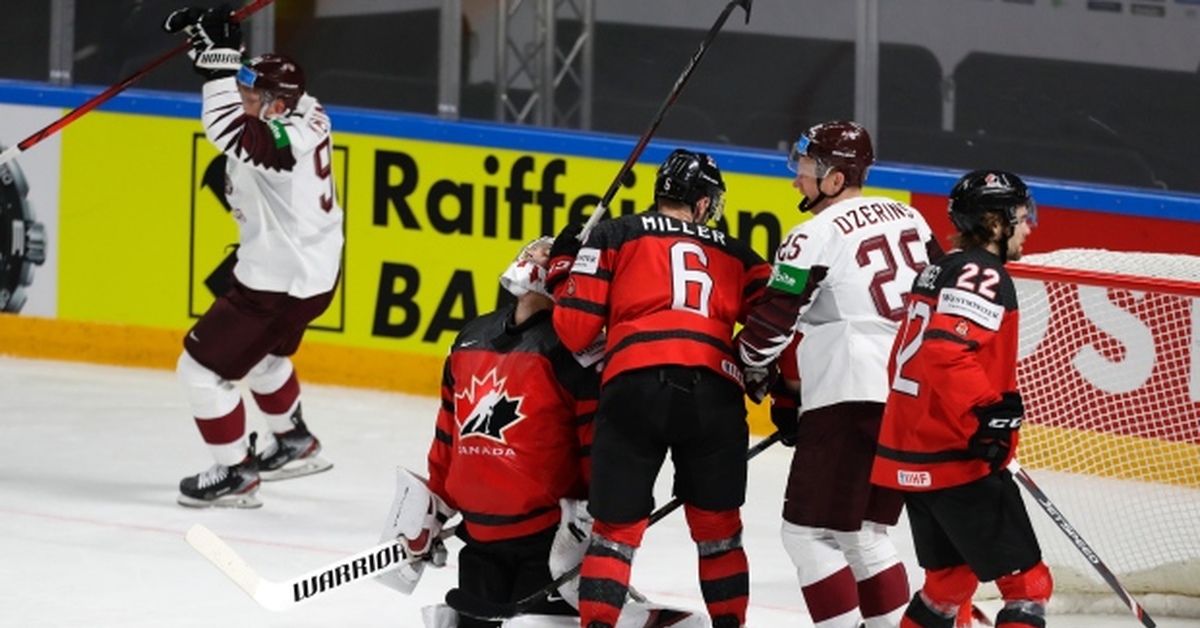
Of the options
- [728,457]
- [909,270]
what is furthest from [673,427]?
[909,270]

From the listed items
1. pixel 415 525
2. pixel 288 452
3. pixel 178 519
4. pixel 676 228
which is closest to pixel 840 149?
pixel 676 228

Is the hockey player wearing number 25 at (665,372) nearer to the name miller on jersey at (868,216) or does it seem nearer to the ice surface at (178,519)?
the name miller on jersey at (868,216)

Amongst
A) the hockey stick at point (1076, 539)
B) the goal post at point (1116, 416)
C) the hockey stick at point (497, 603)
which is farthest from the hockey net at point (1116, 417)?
the hockey stick at point (497, 603)

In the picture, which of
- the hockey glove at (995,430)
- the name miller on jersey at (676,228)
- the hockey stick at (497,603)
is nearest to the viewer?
the hockey glove at (995,430)

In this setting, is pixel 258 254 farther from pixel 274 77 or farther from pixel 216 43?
pixel 216 43

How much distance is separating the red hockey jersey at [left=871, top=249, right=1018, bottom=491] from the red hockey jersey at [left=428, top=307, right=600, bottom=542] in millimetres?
635

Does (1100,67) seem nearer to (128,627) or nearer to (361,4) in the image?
(361,4)

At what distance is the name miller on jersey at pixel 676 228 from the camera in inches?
207

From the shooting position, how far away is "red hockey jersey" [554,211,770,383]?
5188mm

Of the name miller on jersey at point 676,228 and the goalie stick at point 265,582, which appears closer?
the name miller on jersey at point 676,228

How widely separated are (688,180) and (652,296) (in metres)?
0.28

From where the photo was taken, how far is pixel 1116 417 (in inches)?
257

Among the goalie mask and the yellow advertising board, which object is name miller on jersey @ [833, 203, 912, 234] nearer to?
the goalie mask

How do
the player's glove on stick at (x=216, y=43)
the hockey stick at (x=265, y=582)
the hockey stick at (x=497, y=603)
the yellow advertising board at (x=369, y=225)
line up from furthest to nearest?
the yellow advertising board at (x=369, y=225) < the player's glove on stick at (x=216, y=43) < the hockey stick at (x=265, y=582) < the hockey stick at (x=497, y=603)
